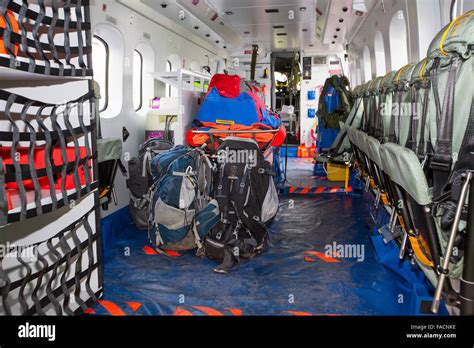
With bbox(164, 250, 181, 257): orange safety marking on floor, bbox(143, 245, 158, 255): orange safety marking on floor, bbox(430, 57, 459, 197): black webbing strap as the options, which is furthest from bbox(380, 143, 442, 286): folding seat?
bbox(143, 245, 158, 255): orange safety marking on floor

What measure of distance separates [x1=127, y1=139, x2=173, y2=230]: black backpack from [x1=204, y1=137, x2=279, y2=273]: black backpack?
1.26 metres

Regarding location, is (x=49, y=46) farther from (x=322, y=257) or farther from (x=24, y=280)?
(x=322, y=257)

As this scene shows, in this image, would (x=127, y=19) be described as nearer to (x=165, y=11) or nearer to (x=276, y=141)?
(x=165, y=11)

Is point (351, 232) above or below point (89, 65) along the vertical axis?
below

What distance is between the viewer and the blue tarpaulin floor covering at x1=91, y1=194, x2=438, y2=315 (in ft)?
10.1

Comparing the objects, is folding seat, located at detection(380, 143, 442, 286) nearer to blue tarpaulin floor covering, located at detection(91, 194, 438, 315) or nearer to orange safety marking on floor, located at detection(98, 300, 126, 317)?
blue tarpaulin floor covering, located at detection(91, 194, 438, 315)

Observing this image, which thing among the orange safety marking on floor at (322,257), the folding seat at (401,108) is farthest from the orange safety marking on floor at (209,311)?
the folding seat at (401,108)

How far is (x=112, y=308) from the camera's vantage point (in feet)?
10.1

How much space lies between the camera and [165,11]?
21.5 ft

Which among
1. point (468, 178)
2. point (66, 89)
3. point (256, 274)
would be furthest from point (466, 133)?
point (66, 89)

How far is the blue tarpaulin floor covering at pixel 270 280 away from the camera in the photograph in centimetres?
307

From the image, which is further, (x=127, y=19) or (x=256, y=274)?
(x=127, y=19)

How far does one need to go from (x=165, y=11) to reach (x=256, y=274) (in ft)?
16.5
